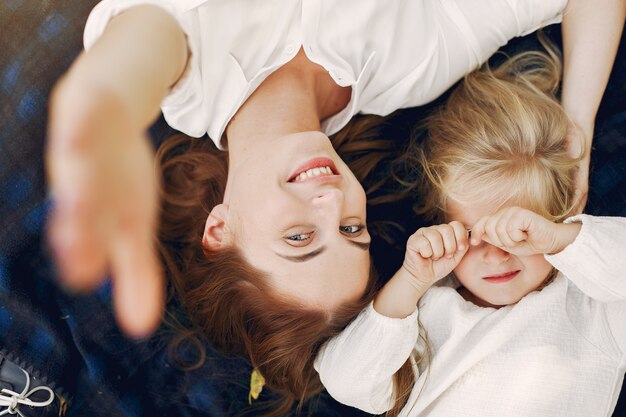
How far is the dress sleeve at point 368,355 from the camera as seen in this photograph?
3.68 ft

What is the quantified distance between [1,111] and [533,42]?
1135 mm

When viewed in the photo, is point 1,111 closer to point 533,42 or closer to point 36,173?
point 36,173

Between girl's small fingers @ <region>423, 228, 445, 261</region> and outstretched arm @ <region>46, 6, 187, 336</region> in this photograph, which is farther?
girl's small fingers @ <region>423, 228, 445, 261</region>

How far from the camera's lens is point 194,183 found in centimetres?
Result: 141

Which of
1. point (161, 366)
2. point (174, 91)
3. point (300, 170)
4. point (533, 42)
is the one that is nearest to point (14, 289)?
point (161, 366)

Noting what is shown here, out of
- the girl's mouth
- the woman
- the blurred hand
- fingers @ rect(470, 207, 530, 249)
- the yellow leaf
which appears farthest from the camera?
the yellow leaf

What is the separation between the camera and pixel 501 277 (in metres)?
1.17

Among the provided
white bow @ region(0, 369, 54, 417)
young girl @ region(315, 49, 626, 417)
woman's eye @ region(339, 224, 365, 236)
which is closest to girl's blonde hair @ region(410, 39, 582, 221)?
young girl @ region(315, 49, 626, 417)

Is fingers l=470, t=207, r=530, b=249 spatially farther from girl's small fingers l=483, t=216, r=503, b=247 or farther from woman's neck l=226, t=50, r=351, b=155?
woman's neck l=226, t=50, r=351, b=155

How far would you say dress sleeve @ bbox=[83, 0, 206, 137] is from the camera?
1.03m

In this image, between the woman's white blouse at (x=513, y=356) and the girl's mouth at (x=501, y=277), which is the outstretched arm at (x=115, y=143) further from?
the girl's mouth at (x=501, y=277)

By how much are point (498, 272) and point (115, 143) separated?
2.44 ft

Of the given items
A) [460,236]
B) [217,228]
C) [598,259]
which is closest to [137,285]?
[217,228]

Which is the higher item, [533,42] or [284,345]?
[533,42]
